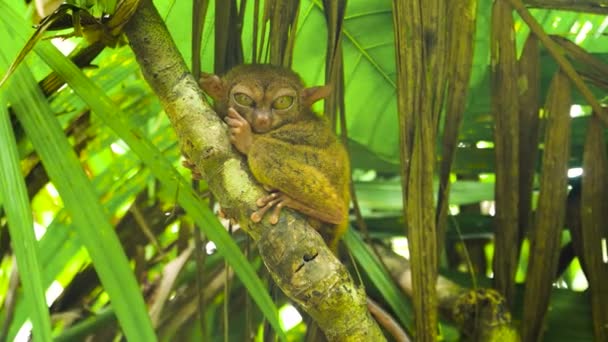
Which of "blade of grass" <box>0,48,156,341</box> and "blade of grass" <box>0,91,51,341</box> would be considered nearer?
"blade of grass" <box>0,91,51,341</box>

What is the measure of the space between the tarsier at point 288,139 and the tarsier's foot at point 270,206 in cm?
5

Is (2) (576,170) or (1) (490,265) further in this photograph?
(1) (490,265)

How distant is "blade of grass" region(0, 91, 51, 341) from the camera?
3.90ft

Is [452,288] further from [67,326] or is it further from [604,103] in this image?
[67,326]

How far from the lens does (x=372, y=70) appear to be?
2.04m

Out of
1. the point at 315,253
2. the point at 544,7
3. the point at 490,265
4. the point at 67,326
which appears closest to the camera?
the point at 315,253

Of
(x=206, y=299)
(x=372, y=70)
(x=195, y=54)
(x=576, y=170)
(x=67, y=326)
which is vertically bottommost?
(x=576, y=170)

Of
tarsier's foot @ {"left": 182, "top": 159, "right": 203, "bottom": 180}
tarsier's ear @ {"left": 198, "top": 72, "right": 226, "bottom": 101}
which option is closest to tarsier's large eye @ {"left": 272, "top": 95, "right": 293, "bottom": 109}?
tarsier's ear @ {"left": 198, "top": 72, "right": 226, "bottom": 101}

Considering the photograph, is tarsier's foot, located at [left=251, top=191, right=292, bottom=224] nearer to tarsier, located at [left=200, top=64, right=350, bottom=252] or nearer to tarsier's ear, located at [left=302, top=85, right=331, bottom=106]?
tarsier, located at [left=200, top=64, right=350, bottom=252]

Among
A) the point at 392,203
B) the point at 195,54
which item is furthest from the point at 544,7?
the point at 195,54

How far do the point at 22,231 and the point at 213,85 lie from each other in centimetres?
55

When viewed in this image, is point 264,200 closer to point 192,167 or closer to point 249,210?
point 249,210

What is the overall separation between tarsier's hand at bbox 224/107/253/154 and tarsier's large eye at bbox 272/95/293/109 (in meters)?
0.15

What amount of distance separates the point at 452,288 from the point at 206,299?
0.64 meters
